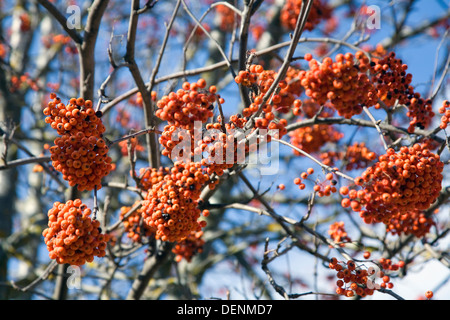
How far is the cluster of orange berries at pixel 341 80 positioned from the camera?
2.50 meters

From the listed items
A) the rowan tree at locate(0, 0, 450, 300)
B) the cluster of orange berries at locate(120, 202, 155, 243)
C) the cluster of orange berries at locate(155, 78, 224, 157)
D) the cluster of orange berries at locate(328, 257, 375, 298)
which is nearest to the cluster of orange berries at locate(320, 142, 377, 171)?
the rowan tree at locate(0, 0, 450, 300)

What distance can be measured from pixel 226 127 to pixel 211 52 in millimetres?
5070

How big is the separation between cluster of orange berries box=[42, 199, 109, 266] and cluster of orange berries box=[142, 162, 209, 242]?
38 cm

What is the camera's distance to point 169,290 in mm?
5422

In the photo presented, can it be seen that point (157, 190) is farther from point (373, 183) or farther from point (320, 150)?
point (320, 150)

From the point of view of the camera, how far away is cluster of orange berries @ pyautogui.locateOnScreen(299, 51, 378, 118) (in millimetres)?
2500

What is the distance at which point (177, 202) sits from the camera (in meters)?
2.77

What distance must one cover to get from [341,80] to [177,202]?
1219mm

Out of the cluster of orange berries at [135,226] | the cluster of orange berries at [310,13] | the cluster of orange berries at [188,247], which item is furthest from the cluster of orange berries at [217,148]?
the cluster of orange berries at [310,13]

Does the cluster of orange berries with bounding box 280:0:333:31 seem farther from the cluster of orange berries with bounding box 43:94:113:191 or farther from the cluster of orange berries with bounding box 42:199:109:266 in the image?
the cluster of orange berries with bounding box 42:199:109:266

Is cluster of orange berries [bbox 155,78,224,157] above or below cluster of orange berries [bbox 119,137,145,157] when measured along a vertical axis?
below

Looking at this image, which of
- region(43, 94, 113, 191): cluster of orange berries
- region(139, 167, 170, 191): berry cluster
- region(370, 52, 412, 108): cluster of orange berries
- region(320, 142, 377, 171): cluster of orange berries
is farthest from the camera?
region(320, 142, 377, 171): cluster of orange berries

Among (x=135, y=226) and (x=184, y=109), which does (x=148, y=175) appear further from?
(x=184, y=109)

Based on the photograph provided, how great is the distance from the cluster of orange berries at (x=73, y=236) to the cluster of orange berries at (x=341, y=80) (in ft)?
4.94
